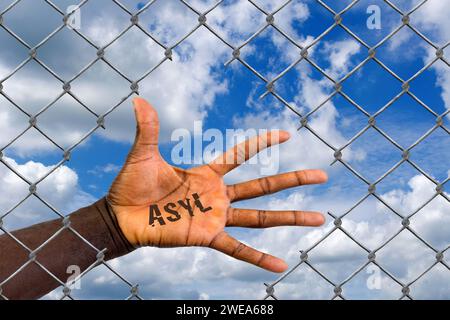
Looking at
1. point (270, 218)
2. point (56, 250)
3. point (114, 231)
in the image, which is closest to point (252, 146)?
point (270, 218)

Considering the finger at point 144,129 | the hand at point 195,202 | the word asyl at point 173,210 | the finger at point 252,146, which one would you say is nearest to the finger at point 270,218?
the hand at point 195,202

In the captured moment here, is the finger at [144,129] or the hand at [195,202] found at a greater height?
the finger at [144,129]

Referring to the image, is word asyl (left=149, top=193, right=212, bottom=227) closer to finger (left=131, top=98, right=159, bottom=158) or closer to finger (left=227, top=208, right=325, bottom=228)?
finger (left=227, top=208, right=325, bottom=228)

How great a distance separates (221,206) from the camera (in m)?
2.85

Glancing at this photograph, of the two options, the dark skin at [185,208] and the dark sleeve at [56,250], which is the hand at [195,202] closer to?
the dark skin at [185,208]

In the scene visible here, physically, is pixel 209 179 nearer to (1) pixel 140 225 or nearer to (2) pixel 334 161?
(1) pixel 140 225

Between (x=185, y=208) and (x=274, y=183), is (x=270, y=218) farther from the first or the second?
(x=185, y=208)

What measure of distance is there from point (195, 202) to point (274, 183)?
400 mm

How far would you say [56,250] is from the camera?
305 cm

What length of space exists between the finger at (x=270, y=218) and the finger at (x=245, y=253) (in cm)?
10

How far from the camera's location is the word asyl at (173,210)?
279 centimetres
